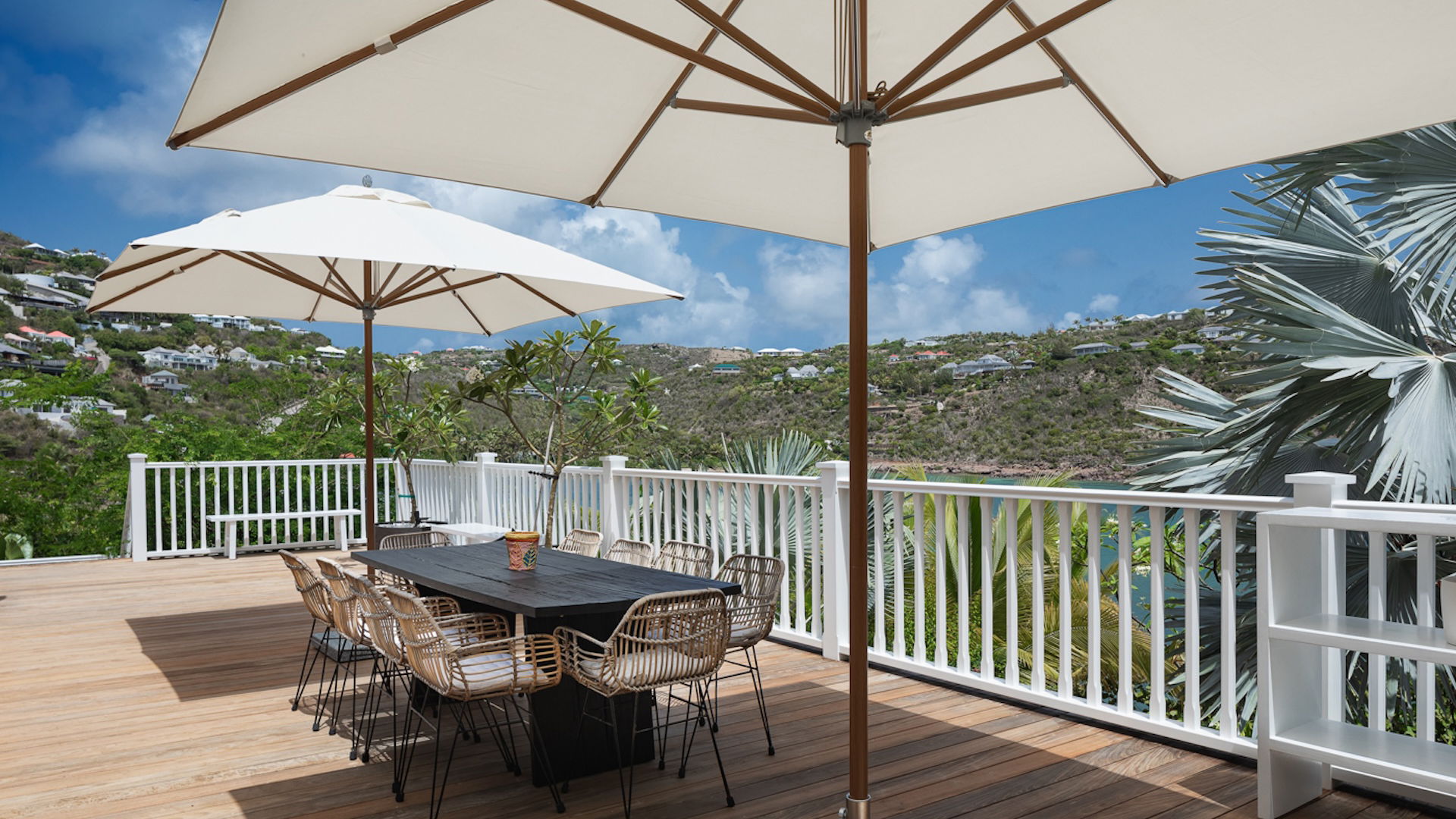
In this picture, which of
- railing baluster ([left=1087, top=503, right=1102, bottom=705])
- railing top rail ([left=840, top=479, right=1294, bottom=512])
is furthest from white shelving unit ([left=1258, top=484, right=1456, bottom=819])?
railing baluster ([left=1087, top=503, right=1102, bottom=705])

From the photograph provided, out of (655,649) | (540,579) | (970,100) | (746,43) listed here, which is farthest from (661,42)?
(540,579)

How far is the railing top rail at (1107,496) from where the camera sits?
3.32 metres

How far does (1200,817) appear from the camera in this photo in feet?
9.86

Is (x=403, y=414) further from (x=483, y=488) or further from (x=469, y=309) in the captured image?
(x=469, y=309)

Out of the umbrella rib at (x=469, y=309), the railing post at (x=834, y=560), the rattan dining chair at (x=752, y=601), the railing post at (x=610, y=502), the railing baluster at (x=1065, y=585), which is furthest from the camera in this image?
the railing post at (x=610, y=502)

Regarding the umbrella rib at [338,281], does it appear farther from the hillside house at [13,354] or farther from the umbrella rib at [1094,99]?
the hillside house at [13,354]

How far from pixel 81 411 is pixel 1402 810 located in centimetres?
1849

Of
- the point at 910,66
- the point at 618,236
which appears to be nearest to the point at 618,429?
the point at 910,66

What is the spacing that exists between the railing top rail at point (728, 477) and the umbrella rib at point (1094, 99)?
8.07 ft

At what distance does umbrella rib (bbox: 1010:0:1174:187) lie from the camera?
287cm

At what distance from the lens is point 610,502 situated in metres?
6.97

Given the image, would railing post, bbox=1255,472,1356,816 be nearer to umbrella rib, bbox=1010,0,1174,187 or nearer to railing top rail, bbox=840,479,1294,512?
railing top rail, bbox=840,479,1294,512

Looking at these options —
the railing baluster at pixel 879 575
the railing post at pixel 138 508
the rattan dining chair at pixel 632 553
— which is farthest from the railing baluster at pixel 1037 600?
Answer: the railing post at pixel 138 508

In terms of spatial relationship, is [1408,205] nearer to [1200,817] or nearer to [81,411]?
[1200,817]
